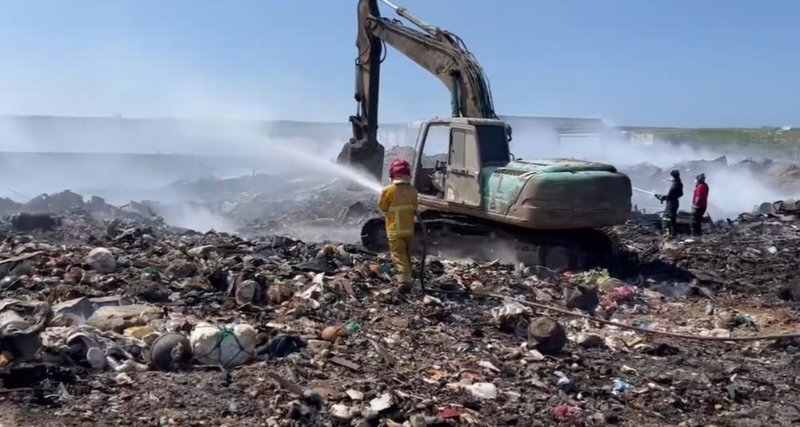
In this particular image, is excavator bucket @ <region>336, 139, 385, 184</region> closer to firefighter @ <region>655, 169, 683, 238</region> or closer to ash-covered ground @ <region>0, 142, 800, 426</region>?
ash-covered ground @ <region>0, 142, 800, 426</region>

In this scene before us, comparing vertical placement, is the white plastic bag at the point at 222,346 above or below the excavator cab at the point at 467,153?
below

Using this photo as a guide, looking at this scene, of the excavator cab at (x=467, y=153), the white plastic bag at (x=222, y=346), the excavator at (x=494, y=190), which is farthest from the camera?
the excavator cab at (x=467, y=153)

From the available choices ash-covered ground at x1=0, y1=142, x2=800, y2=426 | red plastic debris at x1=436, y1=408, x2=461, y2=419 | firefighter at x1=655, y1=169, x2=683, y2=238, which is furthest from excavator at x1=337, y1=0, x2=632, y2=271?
red plastic debris at x1=436, y1=408, x2=461, y2=419

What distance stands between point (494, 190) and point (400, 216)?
2.40 meters

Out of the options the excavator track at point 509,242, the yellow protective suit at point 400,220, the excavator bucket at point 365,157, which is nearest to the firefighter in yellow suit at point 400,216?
the yellow protective suit at point 400,220

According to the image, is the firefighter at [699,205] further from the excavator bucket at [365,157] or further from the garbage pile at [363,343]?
the excavator bucket at [365,157]

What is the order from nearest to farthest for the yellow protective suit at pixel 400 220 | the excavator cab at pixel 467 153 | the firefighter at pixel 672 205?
the yellow protective suit at pixel 400 220 < the excavator cab at pixel 467 153 < the firefighter at pixel 672 205

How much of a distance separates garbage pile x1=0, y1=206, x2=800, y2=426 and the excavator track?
404 mm

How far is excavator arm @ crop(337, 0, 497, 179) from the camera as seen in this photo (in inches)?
491

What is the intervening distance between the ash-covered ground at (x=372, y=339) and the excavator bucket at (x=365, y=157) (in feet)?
11.8

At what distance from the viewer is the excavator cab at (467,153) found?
11.1m

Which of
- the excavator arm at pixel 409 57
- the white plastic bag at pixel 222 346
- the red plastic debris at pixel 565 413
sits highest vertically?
the excavator arm at pixel 409 57

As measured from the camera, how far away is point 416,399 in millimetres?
5516

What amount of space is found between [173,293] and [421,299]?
99.6 inches
